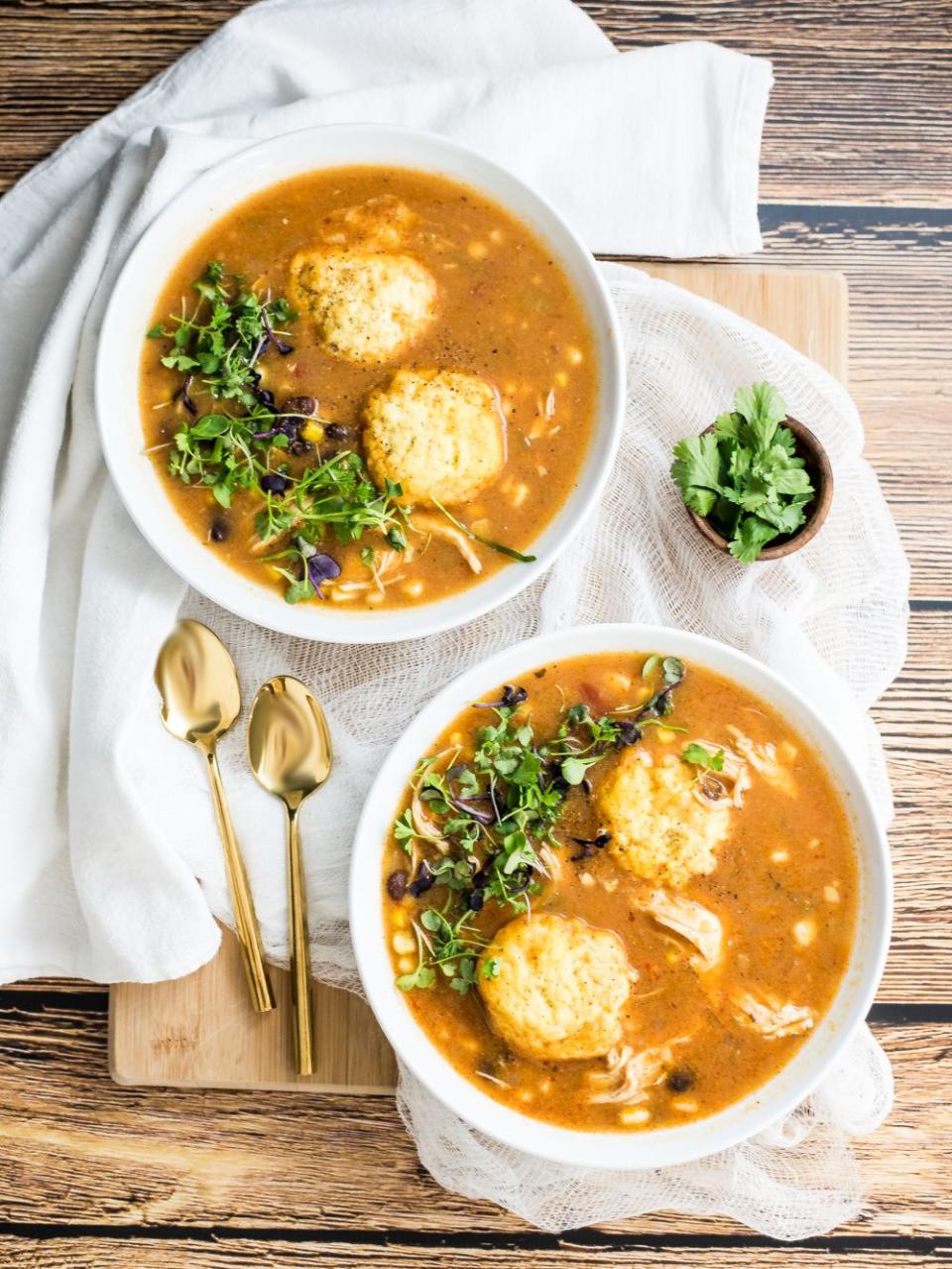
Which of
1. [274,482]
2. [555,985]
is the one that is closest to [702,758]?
[555,985]

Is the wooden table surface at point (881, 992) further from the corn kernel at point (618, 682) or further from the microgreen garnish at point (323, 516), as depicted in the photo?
the microgreen garnish at point (323, 516)

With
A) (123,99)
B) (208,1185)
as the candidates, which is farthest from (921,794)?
(123,99)

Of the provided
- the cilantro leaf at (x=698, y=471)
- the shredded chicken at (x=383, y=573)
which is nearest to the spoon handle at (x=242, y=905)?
the shredded chicken at (x=383, y=573)

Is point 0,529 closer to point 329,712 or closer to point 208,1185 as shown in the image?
point 329,712

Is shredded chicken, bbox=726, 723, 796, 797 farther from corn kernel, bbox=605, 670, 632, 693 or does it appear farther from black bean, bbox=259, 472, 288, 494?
black bean, bbox=259, 472, 288, 494

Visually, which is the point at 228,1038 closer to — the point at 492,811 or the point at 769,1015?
the point at 492,811

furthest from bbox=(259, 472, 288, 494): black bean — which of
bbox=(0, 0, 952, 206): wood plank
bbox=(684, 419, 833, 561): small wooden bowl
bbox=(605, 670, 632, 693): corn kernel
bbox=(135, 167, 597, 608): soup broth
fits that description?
bbox=(0, 0, 952, 206): wood plank

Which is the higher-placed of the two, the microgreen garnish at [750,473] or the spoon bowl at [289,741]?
the microgreen garnish at [750,473]

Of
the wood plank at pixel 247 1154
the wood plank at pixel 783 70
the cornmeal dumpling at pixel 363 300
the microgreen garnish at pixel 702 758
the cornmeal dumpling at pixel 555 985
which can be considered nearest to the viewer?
the cornmeal dumpling at pixel 555 985
